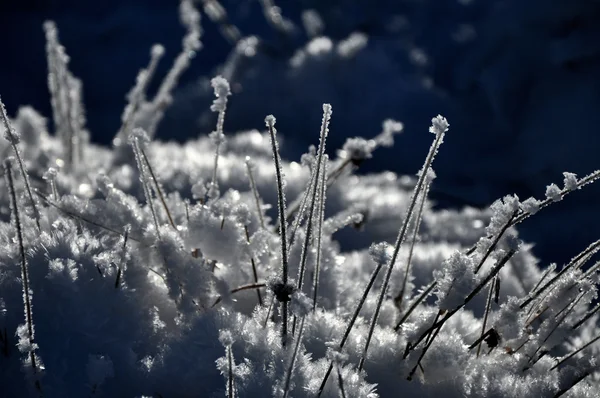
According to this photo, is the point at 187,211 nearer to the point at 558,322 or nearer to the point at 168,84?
the point at 558,322

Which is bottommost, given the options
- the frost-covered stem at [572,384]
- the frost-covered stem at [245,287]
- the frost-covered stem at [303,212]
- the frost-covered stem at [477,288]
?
the frost-covered stem at [572,384]

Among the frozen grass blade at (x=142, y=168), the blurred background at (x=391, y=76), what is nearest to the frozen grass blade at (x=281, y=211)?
the frozen grass blade at (x=142, y=168)

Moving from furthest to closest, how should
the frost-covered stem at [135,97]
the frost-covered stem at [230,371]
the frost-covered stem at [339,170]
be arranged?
the frost-covered stem at [135,97]
the frost-covered stem at [339,170]
the frost-covered stem at [230,371]

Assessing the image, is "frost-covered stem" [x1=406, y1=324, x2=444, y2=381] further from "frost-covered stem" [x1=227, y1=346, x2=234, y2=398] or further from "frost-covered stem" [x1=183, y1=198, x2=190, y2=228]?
"frost-covered stem" [x1=183, y1=198, x2=190, y2=228]

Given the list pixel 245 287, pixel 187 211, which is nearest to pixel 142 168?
pixel 187 211

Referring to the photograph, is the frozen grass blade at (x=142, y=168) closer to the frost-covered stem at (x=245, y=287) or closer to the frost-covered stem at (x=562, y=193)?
the frost-covered stem at (x=245, y=287)

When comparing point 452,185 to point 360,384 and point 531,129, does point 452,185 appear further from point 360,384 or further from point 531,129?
point 360,384

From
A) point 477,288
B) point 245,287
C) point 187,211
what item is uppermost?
point 187,211

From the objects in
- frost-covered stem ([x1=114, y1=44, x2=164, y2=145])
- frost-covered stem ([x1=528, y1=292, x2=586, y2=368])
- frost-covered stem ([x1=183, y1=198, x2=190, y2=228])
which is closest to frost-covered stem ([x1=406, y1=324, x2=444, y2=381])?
frost-covered stem ([x1=528, y1=292, x2=586, y2=368])

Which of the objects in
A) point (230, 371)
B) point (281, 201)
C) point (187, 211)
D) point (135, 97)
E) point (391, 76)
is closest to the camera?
point (230, 371)

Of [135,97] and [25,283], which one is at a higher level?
[135,97]
